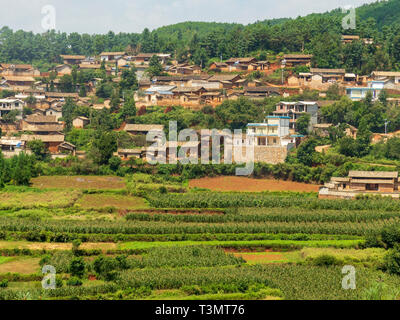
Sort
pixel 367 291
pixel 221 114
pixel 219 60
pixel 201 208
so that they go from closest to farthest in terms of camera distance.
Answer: pixel 367 291 < pixel 201 208 < pixel 221 114 < pixel 219 60

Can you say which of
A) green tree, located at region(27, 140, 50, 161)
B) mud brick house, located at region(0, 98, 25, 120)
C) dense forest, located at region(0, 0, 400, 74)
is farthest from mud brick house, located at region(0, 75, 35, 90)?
green tree, located at region(27, 140, 50, 161)

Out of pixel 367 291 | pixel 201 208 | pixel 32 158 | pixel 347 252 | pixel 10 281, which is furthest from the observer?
pixel 32 158

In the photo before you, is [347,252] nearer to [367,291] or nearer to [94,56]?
[367,291]

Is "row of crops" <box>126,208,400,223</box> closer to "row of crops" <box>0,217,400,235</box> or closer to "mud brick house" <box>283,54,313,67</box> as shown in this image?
"row of crops" <box>0,217,400,235</box>

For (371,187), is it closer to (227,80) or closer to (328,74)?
(328,74)

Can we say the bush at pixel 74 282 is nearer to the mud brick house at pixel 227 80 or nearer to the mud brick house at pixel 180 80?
the mud brick house at pixel 227 80

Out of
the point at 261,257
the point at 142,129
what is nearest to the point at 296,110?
the point at 142,129
